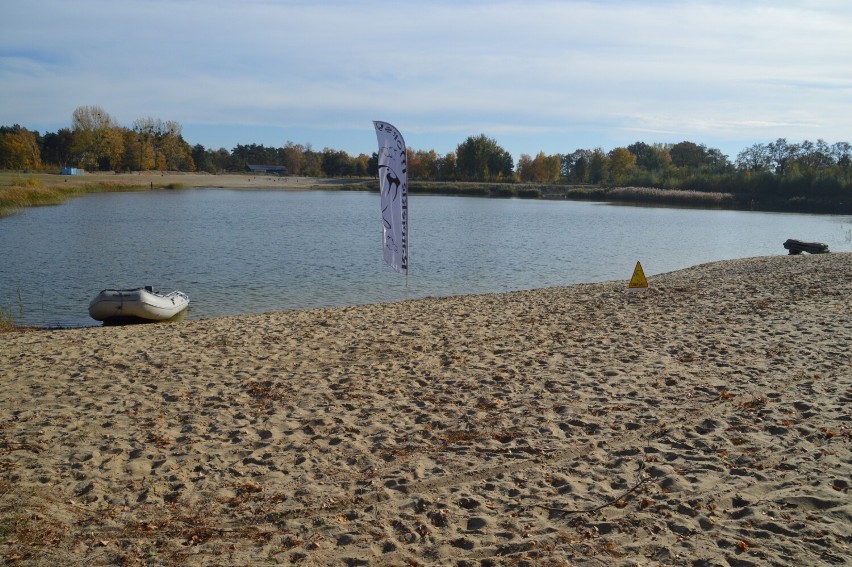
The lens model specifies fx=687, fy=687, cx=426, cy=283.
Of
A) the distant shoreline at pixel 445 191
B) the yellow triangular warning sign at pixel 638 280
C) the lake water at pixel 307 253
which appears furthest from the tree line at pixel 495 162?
Answer: the yellow triangular warning sign at pixel 638 280

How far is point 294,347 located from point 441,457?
483 centimetres

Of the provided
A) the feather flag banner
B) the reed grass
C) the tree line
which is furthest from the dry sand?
the tree line

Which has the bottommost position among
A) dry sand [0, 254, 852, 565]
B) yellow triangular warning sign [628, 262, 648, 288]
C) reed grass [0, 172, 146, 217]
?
Result: dry sand [0, 254, 852, 565]

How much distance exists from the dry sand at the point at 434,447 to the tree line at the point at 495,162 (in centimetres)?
7918

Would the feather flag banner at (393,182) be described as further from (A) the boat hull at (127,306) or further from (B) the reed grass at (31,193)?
(B) the reed grass at (31,193)

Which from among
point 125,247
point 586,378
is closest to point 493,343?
point 586,378

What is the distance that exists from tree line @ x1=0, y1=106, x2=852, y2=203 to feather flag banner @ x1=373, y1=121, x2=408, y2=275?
76832 mm

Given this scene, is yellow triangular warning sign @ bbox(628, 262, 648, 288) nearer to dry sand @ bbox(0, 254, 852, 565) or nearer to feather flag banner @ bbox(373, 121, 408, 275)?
dry sand @ bbox(0, 254, 852, 565)

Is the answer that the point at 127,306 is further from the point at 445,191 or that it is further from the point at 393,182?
the point at 445,191

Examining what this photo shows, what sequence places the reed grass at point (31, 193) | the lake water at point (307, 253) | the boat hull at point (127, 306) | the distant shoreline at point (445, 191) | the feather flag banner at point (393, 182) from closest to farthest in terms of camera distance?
the feather flag banner at point (393, 182)
the boat hull at point (127, 306)
the lake water at point (307, 253)
the reed grass at point (31, 193)
the distant shoreline at point (445, 191)

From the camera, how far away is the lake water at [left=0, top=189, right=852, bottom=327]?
19.7 metres

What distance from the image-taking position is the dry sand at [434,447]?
15.2 ft

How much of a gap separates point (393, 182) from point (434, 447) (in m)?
7.49

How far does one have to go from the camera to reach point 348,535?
4.77 metres
